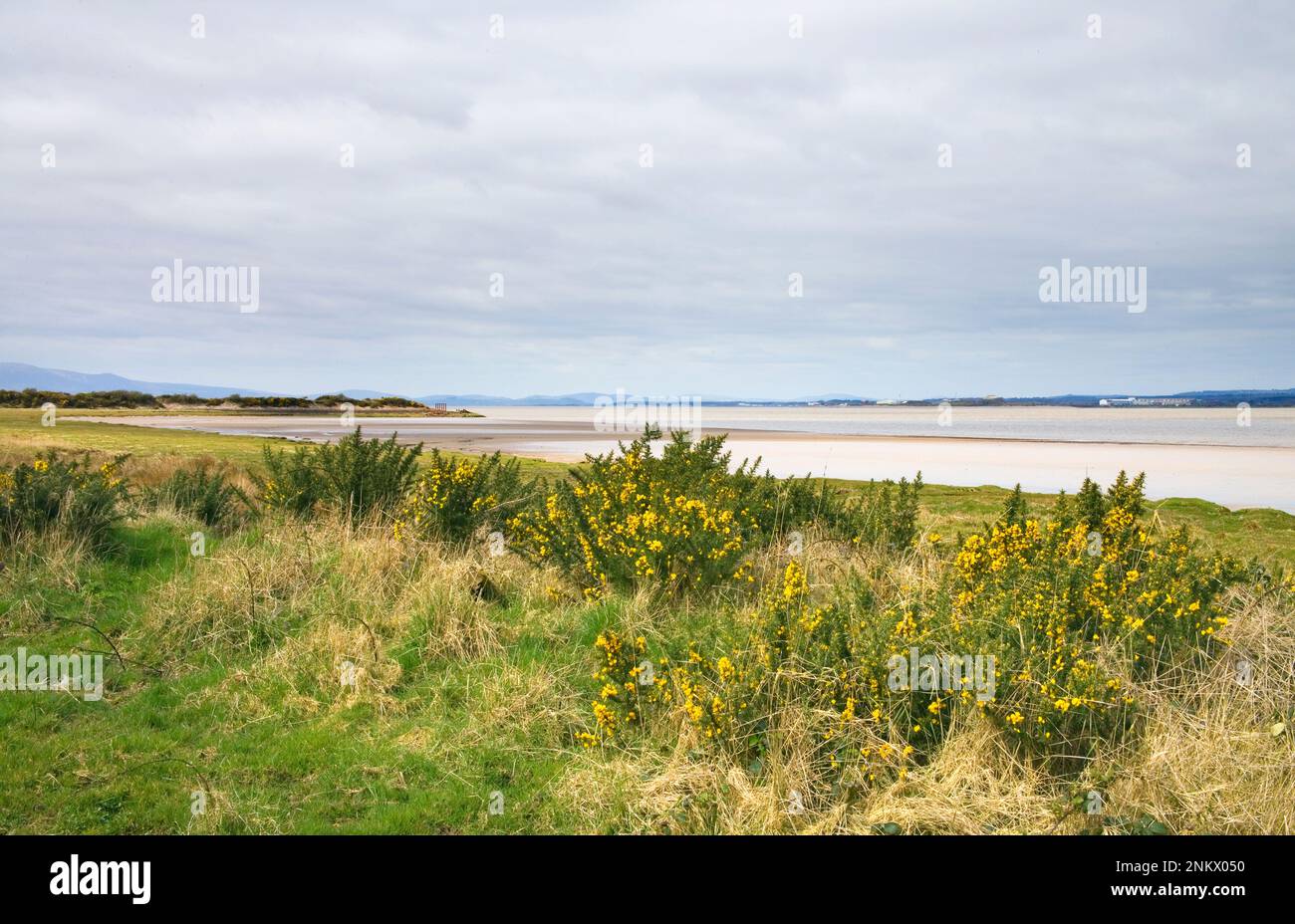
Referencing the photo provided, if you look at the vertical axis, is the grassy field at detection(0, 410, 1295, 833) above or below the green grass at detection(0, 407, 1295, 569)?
below

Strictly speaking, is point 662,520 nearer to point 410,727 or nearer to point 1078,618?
point 410,727

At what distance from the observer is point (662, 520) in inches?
289

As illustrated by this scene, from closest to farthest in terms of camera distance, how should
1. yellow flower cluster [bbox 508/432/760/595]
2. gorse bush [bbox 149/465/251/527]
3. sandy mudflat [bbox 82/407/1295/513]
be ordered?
yellow flower cluster [bbox 508/432/760/595]
gorse bush [bbox 149/465/251/527]
sandy mudflat [bbox 82/407/1295/513]

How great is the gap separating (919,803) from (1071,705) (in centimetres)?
119

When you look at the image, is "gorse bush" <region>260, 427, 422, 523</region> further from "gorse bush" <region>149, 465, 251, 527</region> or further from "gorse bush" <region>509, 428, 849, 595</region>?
"gorse bush" <region>509, 428, 849, 595</region>

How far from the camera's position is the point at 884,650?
199 inches

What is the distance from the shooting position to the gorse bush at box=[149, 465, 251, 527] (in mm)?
11500

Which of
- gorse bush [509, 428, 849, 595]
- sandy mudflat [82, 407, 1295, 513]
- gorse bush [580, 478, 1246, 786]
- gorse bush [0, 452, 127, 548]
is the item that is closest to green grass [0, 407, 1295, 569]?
gorse bush [509, 428, 849, 595]

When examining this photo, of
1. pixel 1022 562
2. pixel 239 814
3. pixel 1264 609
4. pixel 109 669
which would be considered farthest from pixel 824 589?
pixel 109 669

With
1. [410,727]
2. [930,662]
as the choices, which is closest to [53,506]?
[410,727]

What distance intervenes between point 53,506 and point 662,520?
729cm

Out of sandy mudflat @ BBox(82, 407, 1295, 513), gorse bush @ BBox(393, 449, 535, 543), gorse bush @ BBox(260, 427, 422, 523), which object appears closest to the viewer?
gorse bush @ BBox(393, 449, 535, 543)

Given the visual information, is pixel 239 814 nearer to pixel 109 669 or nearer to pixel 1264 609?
pixel 109 669

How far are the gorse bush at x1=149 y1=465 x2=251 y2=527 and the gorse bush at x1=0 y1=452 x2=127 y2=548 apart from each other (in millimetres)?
1369
